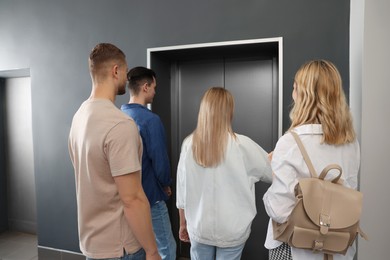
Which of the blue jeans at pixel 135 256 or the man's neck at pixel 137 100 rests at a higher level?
the man's neck at pixel 137 100

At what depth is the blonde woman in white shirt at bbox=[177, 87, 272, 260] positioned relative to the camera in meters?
1.68

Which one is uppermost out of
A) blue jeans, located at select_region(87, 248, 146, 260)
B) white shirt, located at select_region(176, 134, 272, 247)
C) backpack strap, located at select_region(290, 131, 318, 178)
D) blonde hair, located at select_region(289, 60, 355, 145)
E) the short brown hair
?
the short brown hair

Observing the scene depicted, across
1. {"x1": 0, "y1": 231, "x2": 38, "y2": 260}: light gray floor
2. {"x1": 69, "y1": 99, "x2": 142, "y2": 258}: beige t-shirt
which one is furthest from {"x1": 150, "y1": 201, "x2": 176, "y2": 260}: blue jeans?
{"x1": 0, "y1": 231, "x2": 38, "y2": 260}: light gray floor

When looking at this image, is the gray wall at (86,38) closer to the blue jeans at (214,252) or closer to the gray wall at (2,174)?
the gray wall at (2,174)

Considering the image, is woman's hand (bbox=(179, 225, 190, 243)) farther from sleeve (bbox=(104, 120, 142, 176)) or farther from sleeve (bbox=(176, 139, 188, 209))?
sleeve (bbox=(104, 120, 142, 176))

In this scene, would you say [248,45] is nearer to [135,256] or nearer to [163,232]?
[163,232]

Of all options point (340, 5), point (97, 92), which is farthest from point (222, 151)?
point (340, 5)

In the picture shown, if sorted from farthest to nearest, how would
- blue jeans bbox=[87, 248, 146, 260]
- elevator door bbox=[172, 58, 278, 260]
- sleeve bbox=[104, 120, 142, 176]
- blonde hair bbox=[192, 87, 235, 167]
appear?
elevator door bbox=[172, 58, 278, 260] → blonde hair bbox=[192, 87, 235, 167] → blue jeans bbox=[87, 248, 146, 260] → sleeve bbox=[104, 120, 142, 176]

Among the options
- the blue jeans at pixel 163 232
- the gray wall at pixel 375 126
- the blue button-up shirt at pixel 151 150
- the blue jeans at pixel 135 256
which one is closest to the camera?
the blue jeans at pixel 135 256

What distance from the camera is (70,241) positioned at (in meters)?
3.22

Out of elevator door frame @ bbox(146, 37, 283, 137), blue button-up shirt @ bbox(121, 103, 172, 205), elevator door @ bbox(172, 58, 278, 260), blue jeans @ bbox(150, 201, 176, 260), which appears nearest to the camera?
blue button-up shirt @ bbox(121, 103, 172, 205)

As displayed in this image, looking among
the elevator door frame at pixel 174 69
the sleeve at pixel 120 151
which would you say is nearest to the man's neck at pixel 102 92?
the sleeve at pixel 120 151

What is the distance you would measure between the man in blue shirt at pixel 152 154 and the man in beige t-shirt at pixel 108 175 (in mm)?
569

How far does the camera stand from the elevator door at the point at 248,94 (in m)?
2.79
